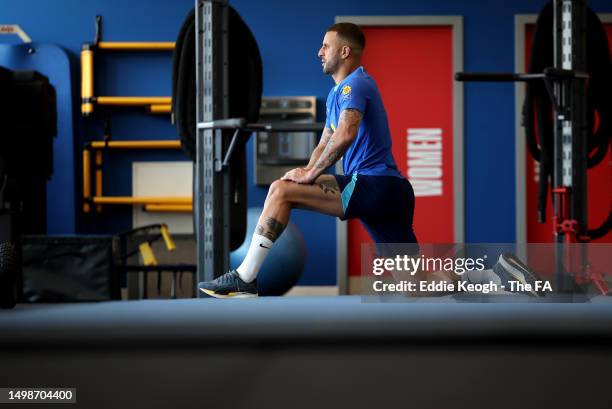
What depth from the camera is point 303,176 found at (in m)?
1.66

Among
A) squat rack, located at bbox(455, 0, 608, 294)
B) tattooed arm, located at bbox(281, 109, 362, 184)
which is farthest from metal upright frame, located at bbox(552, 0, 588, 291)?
tattooed arm, located at bbox(281, 109, 362, 184)

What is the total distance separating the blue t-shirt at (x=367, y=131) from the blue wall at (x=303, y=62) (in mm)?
4041

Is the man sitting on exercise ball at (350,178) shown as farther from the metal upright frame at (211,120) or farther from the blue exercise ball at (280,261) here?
the blue exercise ball at (280,261)

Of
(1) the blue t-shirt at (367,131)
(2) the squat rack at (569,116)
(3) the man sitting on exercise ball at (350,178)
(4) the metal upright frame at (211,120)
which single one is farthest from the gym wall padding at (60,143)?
(1) the blue t-shirt at (367,131)

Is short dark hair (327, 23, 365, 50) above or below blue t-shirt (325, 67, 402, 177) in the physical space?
above

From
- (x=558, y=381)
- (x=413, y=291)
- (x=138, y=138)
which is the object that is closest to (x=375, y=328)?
(x=413, y=291)

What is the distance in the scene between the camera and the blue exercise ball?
15.1ft

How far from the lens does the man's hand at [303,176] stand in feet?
5.41

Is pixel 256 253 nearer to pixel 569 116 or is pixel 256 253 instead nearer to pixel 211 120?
pixel 211 120

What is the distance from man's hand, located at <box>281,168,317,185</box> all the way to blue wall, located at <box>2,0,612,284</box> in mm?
4024

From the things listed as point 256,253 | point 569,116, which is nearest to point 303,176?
point 256,253

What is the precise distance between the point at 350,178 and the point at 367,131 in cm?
12

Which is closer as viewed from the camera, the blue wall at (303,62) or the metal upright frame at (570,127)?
the metal upright frame at (570,127)

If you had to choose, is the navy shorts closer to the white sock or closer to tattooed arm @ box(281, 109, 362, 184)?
tattooed arm @ box(281, 109, 362, 184)
